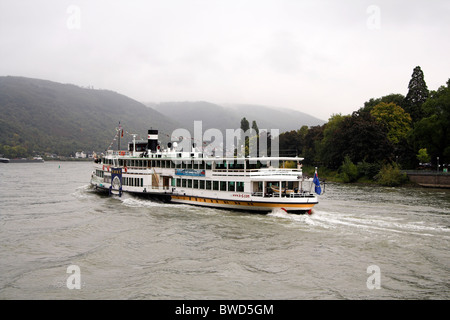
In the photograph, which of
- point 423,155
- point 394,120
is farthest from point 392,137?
point 423,155

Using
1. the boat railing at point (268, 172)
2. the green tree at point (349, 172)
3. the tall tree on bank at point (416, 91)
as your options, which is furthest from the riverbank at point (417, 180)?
the boat railing at point (268, 172)

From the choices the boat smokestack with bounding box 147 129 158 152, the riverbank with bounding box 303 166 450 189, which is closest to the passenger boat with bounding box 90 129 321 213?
the boat smokestack with bounding box 147 129 158 152

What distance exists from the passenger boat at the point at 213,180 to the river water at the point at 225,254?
1321mm

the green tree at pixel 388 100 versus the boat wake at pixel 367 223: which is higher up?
the green tree at pixel 388 100

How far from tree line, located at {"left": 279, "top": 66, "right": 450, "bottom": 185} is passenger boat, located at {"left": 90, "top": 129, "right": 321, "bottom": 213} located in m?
32.8

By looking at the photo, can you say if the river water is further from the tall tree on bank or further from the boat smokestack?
the tall tree on bank

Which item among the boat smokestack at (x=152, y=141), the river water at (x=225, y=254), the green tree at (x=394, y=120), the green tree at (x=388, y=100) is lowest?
the river water at (x=225, y=254)

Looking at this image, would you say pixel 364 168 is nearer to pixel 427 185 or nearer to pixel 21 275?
pixel 427 185

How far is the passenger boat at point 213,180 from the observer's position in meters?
32.5

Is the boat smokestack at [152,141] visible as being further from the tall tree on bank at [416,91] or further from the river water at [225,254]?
the tall tree on bank at [416,91]

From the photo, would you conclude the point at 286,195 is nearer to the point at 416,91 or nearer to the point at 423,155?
the point at 423,155

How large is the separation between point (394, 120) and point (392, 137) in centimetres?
410

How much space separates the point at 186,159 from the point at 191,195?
383 centimetres
